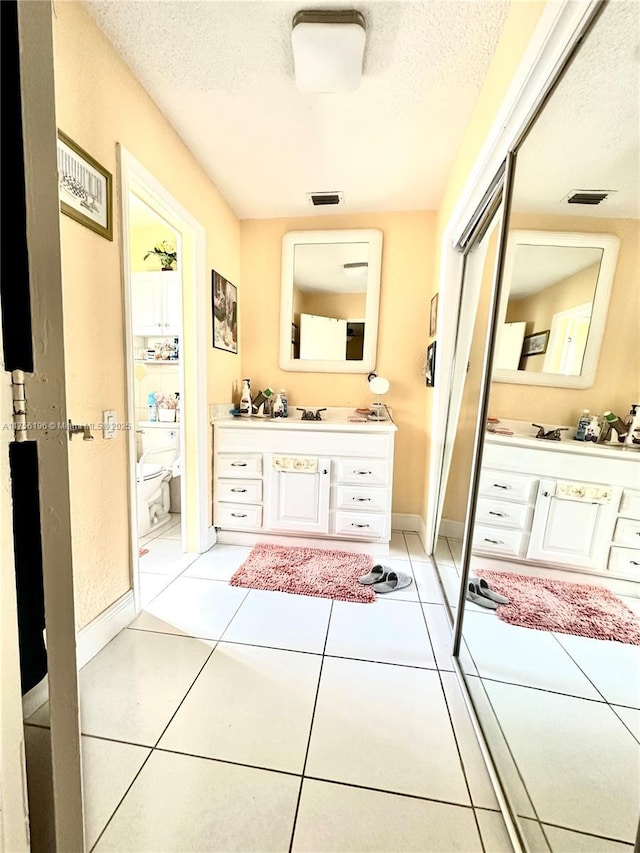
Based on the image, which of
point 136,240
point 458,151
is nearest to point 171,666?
point 458,151

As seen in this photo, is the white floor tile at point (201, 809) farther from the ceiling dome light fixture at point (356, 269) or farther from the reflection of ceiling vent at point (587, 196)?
the ceiling dome light fixture at point (356, 269)

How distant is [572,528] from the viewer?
895 millimetres

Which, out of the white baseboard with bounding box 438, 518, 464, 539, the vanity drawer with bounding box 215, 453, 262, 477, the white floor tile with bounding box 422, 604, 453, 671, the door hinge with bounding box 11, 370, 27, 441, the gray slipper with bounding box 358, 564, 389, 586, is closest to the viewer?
the door hinge with bounding box 11, 370, 27, 441

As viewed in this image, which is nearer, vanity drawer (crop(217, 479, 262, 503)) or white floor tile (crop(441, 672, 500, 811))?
white floor tile (crop(441, 672, 500, 811))

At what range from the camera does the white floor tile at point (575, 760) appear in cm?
63

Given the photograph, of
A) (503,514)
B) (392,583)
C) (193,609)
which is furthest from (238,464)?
(503,514)

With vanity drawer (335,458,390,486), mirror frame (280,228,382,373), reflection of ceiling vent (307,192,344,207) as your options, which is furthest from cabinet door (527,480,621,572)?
reflection of ceiling vent (307,192,344,207)

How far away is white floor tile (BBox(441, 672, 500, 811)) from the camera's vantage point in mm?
998

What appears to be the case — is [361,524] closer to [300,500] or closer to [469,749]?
[300,500]

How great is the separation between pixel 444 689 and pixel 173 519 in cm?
249

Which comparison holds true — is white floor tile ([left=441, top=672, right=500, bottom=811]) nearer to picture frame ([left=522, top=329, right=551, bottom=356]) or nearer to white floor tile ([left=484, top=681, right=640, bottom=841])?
white floor tile ([left=484, top=681, right=640, bottom=841])

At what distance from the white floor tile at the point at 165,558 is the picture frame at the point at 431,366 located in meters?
2.09

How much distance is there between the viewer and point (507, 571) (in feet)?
4.05

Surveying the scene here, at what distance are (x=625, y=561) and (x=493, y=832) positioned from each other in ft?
2.89
